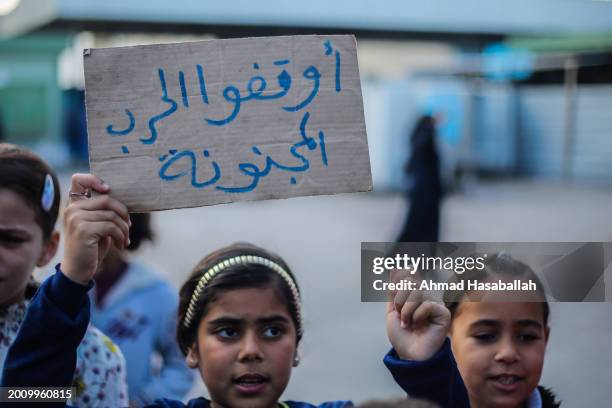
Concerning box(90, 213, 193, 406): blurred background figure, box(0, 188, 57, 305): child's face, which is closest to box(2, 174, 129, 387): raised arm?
box(0, 188, 57, 305): child's face

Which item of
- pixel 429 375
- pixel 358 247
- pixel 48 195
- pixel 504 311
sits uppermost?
pixel 358 247

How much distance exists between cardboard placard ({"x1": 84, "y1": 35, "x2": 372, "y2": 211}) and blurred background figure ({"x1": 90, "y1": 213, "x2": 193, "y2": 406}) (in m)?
1.31

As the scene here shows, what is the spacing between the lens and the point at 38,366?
1502 millimetres

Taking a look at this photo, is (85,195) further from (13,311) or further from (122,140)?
(13,311)

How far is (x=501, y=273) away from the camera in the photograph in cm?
163

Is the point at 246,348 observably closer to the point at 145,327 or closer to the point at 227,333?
the point at 227,333

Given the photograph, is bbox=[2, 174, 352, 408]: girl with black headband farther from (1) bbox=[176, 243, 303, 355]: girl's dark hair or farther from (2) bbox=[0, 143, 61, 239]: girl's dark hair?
(2) bbox=[0, 143, 61, 239]: girl's dark hair

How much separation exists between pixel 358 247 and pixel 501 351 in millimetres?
7709

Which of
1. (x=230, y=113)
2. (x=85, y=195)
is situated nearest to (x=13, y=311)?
(x=85, y=195)

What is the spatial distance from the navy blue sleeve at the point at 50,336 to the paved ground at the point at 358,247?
0.60 metres

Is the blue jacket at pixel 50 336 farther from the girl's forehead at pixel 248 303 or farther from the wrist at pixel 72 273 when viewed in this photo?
the girl's forehead at pixel 248 303

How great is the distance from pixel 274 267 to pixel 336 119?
0.46 metres

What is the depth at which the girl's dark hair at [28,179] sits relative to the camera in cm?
181

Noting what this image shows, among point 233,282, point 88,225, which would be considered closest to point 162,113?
point 88,225
